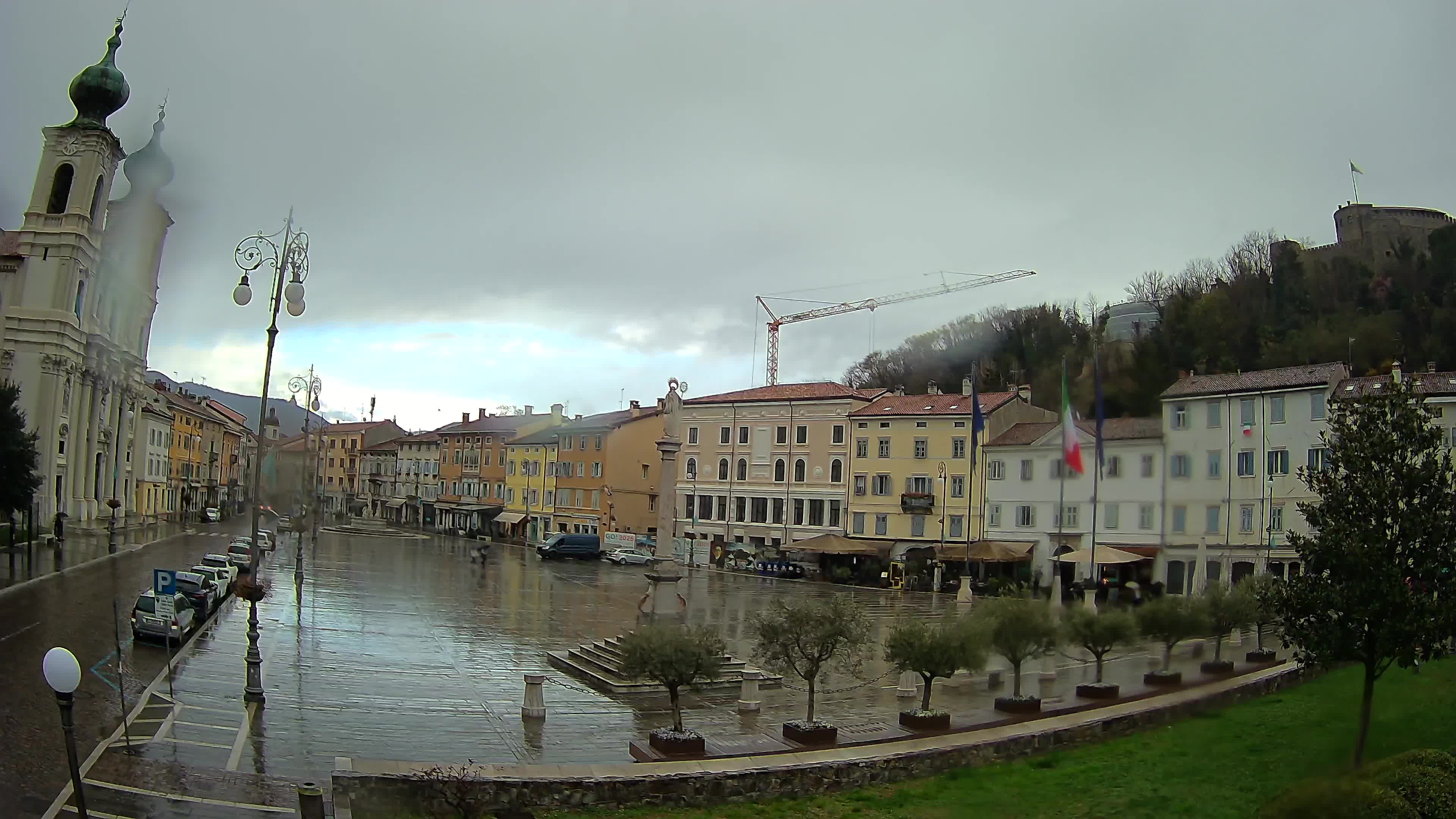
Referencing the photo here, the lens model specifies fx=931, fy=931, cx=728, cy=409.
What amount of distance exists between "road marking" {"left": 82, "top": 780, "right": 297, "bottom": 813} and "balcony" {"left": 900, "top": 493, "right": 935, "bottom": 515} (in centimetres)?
4684

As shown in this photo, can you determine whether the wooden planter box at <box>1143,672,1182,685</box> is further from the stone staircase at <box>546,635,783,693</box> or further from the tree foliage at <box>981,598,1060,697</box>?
the stone staircase at <box>546,635,783,693</box>

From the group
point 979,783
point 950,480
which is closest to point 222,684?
point 979,783

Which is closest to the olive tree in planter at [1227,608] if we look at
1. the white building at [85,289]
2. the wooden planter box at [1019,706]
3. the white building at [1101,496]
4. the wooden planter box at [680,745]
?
the white building at [1101,496]

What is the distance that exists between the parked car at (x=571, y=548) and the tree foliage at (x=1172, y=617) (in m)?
53.1

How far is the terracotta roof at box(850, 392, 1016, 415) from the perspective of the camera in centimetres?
5298

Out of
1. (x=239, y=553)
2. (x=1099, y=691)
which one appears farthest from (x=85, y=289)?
(x=1099, y=691)

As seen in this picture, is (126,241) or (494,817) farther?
(126,241)

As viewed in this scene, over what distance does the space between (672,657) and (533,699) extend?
12.6ft

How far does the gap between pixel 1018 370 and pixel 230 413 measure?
46664 millimetres

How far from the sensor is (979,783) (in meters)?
14.5

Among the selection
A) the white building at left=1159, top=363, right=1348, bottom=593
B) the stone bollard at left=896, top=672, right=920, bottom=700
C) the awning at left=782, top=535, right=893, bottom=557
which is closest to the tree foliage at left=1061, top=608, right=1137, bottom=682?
the white building at left=1159, top=363, right=1348, bottom=593

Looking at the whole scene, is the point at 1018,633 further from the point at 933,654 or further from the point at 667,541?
the point at 667,541

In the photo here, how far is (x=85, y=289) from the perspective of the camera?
25.5m

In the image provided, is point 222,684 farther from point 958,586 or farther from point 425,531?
point 425,531
